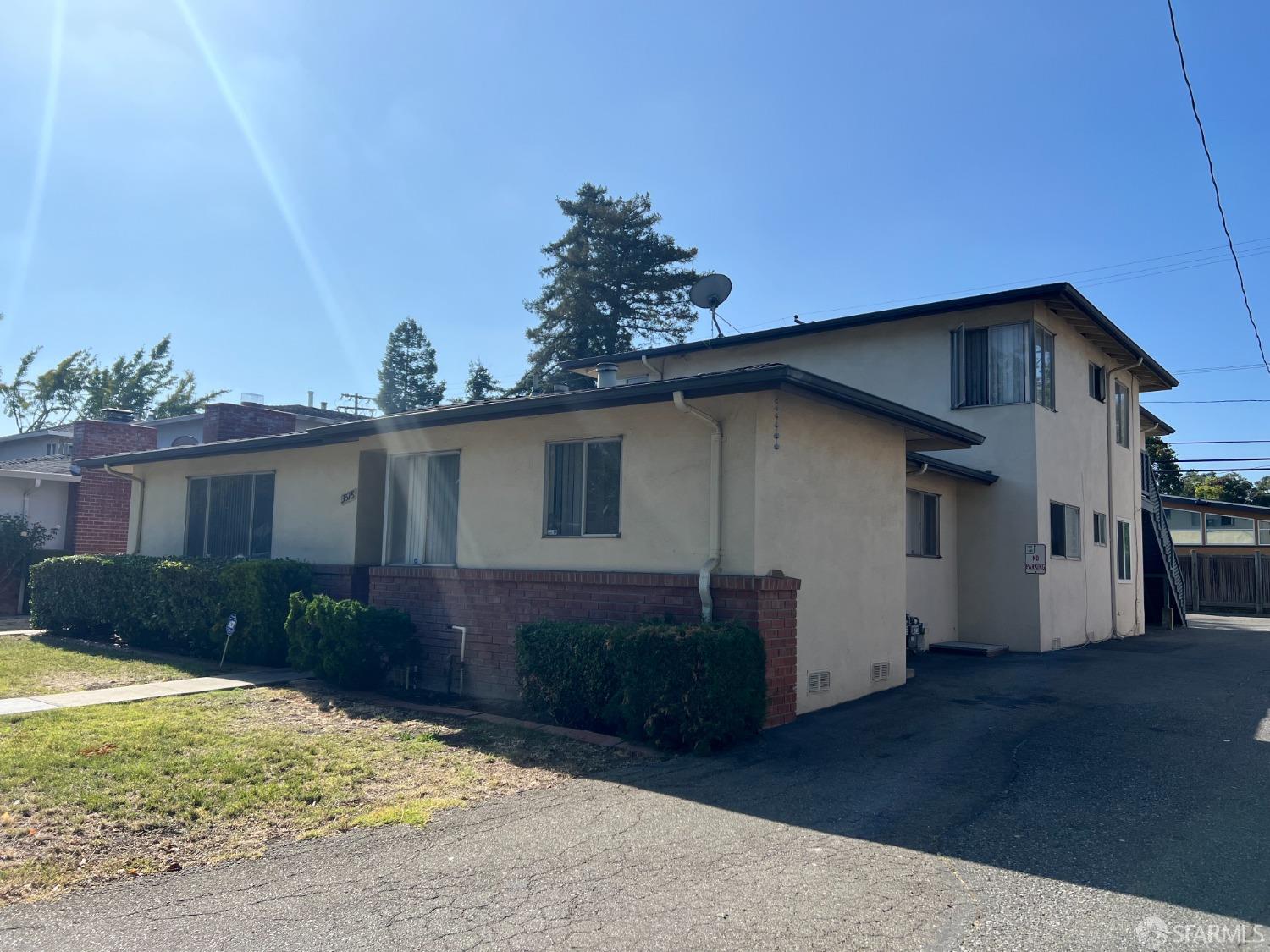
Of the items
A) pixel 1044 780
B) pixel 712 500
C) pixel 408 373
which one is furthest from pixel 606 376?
pixel 408 373

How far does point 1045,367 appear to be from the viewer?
15070 mm

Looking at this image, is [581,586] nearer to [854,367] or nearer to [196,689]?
[196,689]

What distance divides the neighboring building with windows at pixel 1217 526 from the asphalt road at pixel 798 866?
24486 mm

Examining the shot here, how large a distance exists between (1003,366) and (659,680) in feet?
31.2

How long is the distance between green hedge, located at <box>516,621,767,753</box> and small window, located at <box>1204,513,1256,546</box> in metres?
31.7

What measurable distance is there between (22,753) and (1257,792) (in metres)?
8.62

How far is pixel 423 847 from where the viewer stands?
5332mm

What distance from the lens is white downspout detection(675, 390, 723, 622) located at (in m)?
8.49

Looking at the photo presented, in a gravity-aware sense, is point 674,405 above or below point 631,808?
above

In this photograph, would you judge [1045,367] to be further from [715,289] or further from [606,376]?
[606,376]

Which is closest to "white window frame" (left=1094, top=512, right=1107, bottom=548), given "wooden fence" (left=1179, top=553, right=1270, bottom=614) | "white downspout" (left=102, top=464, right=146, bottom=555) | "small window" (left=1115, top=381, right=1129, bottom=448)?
"small window" (left=1115, top=381, right=1129, bottom=448)

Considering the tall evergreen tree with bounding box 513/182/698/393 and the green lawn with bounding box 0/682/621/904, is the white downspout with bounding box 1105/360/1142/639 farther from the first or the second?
the tall evergreen tree with bounding box 513/182/698/393

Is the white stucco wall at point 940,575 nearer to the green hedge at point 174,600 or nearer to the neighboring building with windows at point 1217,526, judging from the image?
the green hedge at point 174,600

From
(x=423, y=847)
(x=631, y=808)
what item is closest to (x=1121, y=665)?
(x=631, y=808)
